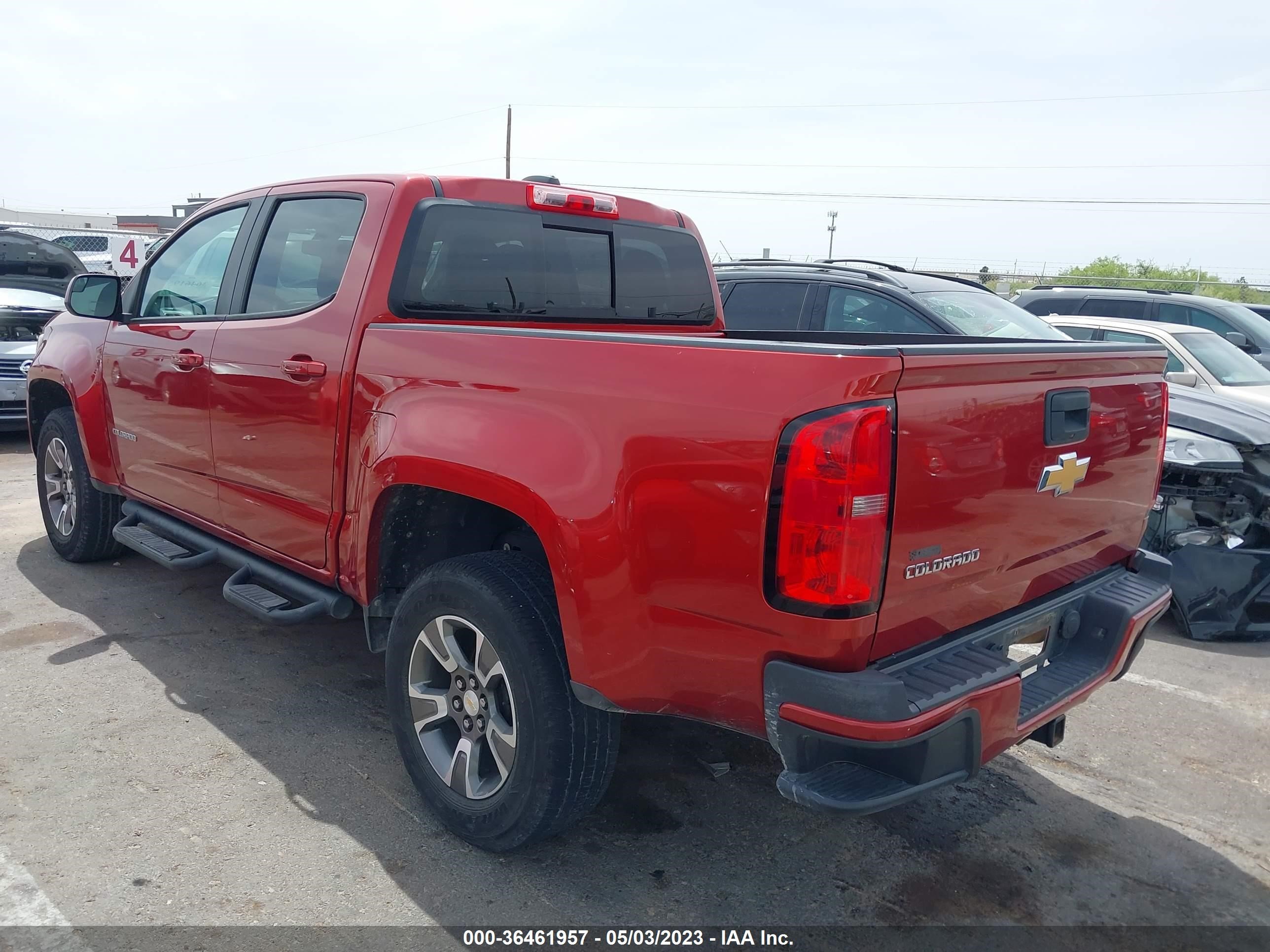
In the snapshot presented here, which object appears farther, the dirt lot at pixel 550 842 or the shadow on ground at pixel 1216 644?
the shadow on ground at pixel 1216 644

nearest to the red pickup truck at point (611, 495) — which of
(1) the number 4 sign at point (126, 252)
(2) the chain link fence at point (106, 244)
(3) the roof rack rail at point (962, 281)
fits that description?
(3) the roof rack rail at point (962, 281)

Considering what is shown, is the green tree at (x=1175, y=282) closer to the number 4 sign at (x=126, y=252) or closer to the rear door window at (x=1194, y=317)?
the rear door window at (x=1194, y=317)

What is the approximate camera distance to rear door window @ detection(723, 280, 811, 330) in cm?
691

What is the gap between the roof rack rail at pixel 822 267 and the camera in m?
6.79

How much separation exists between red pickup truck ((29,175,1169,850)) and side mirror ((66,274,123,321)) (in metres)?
0.57

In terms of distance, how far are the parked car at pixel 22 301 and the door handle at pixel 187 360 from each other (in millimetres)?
4819

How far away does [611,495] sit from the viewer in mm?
2369

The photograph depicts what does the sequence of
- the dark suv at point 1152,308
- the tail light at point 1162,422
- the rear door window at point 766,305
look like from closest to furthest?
the tail light at point 1162,422, the rear door window at point 766,305, the dark suv at point 1152,308

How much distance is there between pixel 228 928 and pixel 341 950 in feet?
1.08

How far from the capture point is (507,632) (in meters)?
2.67

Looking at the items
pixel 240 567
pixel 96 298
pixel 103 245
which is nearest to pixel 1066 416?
pixel 240 567


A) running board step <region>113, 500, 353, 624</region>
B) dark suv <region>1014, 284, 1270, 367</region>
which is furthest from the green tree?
running board step <region>113, 500, 353, 624</region>

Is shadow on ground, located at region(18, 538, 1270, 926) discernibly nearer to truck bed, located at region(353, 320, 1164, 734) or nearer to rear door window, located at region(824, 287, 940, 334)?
truck bed, located at region(353, 320, 1164, 734)

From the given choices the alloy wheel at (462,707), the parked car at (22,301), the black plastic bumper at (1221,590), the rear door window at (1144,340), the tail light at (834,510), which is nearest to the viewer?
the tail light at (834,510)
